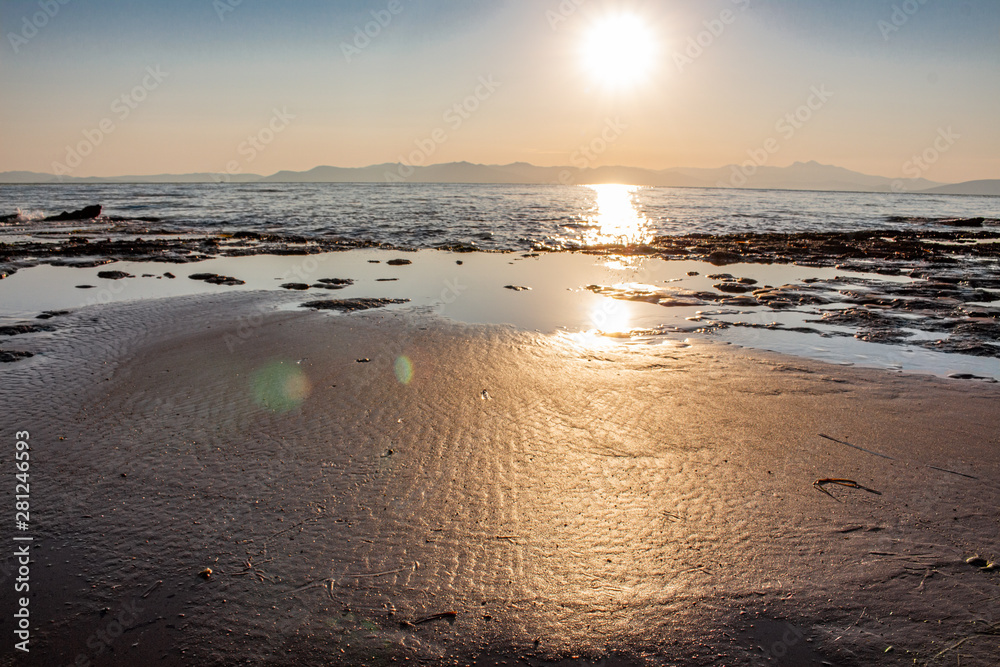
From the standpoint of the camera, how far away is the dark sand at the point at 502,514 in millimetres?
2752

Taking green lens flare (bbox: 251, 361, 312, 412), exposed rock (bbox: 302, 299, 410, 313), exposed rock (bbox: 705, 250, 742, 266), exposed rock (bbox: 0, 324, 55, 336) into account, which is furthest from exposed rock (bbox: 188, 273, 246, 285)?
exposed rock (bbox: 705, 250, 742, 266)

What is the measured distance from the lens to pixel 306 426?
492cm

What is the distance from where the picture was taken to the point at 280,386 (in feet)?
19.2

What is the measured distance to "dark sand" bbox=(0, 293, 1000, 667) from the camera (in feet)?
9.03

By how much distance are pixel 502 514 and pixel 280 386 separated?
3307 millimetres

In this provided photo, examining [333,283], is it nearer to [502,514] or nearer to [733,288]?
[733,288]

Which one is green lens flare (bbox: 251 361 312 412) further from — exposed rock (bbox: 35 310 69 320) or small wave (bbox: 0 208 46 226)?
small wave (bbox: 0 208 46 226)

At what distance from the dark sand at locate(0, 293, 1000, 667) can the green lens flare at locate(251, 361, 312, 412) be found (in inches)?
1.6

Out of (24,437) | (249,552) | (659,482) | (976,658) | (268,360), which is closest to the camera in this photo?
(976,658)

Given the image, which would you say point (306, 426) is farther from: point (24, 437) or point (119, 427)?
point (24, 437)

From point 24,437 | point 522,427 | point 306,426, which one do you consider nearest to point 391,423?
point 306,426

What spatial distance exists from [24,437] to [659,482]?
5.36 m

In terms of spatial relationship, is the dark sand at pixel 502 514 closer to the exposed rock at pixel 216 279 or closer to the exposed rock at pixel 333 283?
the exposed rock at pixel 333 283

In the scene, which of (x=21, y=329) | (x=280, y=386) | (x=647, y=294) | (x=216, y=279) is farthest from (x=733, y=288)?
(x=21, y=329)
